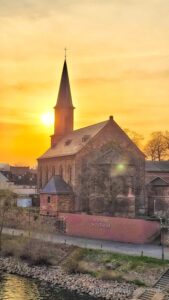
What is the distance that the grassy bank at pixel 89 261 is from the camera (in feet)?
123

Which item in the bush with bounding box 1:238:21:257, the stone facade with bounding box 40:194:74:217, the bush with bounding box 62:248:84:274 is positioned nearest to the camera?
the bush with bounding box 62:248:84:274

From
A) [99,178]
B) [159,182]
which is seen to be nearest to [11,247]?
[99,178]

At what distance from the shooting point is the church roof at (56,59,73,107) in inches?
2852

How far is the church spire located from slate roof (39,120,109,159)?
1.58 m

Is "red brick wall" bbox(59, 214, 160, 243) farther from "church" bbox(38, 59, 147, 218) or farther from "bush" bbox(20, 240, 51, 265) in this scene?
"bush" bbox(20, 240, 51, 265)

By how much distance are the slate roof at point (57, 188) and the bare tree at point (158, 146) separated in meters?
46.8

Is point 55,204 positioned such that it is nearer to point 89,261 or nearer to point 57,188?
point 57,188

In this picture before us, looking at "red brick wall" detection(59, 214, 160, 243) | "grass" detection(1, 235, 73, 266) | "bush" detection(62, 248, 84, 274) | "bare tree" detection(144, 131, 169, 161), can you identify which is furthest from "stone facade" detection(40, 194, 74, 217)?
"bare tree" detection(144, 131, 169, 161)

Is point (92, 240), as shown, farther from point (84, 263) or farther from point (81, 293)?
point (81, 293)

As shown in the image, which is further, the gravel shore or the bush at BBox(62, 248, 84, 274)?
the bush at BBox(62, 248, 84, 274)

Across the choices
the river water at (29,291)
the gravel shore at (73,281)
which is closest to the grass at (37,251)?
the gravel shore at (73,281)

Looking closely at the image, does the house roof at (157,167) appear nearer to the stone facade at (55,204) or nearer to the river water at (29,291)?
the stone facade at (55,204)

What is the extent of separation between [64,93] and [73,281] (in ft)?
133

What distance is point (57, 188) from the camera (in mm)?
59031
